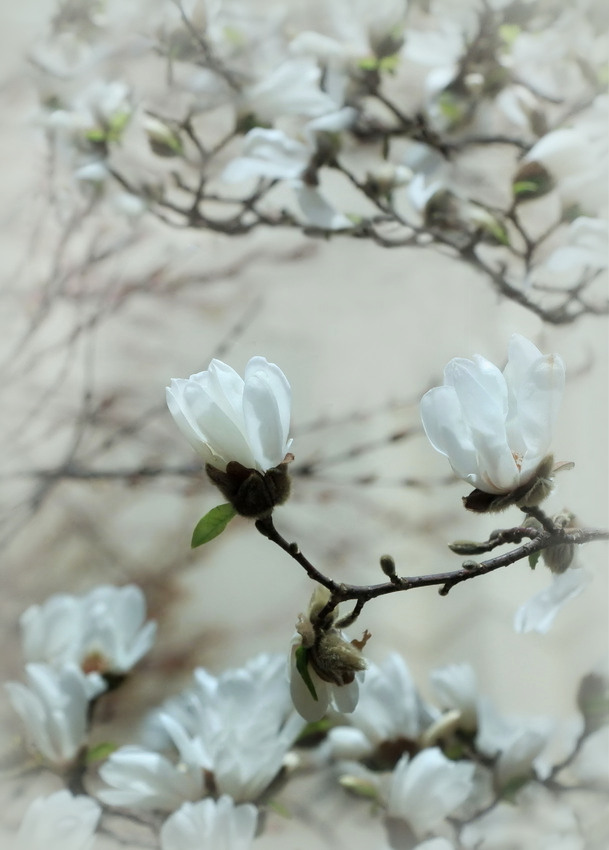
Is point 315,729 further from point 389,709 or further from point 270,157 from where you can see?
point 270,157

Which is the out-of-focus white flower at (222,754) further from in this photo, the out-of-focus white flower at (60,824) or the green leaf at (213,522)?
the green leaf at (213,522)

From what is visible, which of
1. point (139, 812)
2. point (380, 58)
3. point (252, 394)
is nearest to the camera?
point (252, 394)

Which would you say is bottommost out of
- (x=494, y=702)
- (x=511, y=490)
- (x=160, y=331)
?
(x=494, y=702)

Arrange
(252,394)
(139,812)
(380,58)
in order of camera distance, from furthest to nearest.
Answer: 1. (380,58)
2. (139,812)
3. (252,394)

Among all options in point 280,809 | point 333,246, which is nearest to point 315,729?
point 280,809

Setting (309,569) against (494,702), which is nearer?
(309,569)

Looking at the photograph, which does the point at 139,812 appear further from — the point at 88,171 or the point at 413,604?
the point at 88,171

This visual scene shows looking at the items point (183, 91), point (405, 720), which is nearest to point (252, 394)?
point (405, 720)

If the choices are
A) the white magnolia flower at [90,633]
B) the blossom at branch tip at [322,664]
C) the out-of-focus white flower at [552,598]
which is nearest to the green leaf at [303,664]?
the blossom at branch tip at [322,664]
